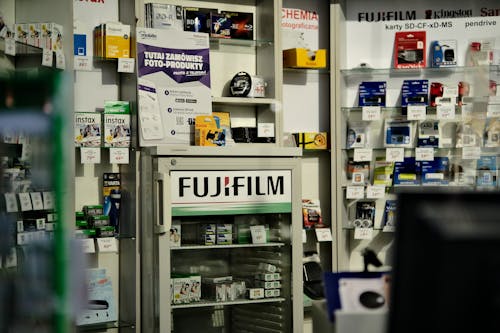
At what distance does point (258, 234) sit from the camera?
518 cm

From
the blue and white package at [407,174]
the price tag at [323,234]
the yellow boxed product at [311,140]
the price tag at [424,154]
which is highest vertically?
the yellow boxed product at [311,140]

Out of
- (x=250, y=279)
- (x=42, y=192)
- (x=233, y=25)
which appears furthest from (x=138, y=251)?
(x=42, y=192)

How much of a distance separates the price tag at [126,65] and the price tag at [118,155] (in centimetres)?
53

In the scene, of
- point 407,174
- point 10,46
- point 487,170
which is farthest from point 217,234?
point 487,170

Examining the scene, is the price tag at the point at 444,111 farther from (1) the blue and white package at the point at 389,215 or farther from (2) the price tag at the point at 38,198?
(2) the price tag at the point at 38,198

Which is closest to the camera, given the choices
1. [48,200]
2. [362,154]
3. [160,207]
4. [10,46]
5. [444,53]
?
[48,200]

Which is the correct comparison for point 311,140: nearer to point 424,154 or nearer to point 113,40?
point 424,154

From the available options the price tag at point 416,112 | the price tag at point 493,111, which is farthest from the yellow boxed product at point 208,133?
the price tag at point 493,111

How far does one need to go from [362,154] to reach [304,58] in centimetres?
85

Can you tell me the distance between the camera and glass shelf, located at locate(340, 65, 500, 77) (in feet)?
19.6

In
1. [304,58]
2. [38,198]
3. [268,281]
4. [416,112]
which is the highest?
[304,58]

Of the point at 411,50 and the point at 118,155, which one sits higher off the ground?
the point at 411,50

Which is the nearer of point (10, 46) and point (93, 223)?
point (10, 46)

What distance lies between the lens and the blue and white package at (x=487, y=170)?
230 inches
